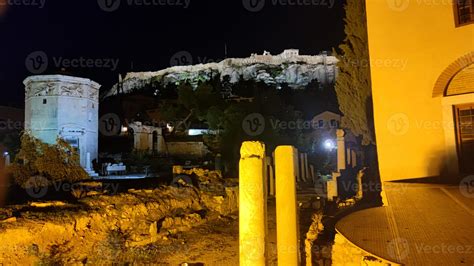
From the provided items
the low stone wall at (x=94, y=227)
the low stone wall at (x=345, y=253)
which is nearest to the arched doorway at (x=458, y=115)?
the low stone wall at (x=345, y=253)

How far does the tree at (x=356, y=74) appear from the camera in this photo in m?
12.9

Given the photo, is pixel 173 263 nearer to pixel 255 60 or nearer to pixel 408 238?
pixel 408 238

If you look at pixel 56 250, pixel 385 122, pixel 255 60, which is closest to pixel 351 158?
pixel 385 122

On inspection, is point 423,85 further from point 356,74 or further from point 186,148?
point 186,148

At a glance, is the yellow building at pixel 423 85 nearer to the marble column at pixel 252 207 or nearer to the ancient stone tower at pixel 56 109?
the marble column at pixel 252 207

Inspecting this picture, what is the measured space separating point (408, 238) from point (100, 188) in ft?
34.3

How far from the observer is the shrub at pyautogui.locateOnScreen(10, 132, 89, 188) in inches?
505

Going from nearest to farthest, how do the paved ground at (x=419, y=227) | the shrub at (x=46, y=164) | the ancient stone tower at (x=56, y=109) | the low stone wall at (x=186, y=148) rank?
the paved ground at (x=419, y=227) < the shrub at (x=46, y=164) < the ancient stone tower at (x=56, y=109) < the low stone wall at (x=186, y=148)

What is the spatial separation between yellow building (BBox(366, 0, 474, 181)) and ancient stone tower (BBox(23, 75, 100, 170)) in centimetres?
1912

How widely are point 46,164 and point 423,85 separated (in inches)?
540

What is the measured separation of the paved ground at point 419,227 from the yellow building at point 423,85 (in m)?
1.06

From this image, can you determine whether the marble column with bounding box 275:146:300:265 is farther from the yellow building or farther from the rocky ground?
the yellow building

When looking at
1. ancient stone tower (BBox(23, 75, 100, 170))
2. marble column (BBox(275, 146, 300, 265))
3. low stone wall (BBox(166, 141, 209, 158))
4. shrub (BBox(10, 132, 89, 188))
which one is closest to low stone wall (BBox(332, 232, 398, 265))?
marble column (BBox(275, 146, 300, 265))

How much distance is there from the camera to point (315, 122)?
35719mm
